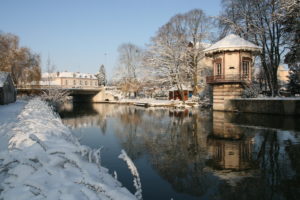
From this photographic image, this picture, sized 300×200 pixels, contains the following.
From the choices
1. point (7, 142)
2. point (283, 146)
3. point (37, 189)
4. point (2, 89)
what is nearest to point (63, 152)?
point (37, 189)

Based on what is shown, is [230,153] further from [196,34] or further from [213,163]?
[196,34]

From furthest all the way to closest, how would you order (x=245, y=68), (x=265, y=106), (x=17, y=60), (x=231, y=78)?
(x=17, y=60)
(x=245, y=68)
(x=231, y=78)
(x=265, y=106)

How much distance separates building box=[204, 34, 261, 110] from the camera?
83.6ft

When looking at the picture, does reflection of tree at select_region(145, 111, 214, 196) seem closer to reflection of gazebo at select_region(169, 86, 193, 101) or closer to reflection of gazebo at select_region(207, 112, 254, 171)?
reflection of gazebo at select_region(207, 112, 254, 171)

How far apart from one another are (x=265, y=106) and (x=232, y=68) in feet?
19.4

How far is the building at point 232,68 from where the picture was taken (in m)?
25.5

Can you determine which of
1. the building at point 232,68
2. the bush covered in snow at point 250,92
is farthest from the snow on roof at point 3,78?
the bush covered in snow at point 250,92

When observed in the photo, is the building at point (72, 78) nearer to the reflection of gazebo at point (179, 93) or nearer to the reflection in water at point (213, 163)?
the reflection of gazebo at point (179, 93)

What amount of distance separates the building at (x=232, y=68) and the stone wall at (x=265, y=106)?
98 centimetres

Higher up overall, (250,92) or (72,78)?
(72,78)

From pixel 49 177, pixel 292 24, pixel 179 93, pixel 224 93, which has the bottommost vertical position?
pixel 49 177

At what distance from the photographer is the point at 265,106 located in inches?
879

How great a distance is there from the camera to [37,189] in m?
3.23

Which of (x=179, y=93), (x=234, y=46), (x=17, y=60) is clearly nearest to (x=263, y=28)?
(x=234, y=46)
